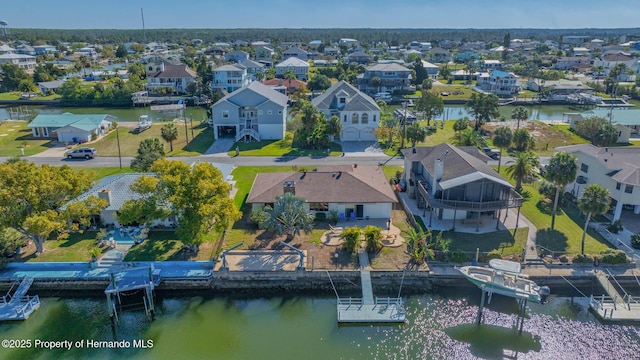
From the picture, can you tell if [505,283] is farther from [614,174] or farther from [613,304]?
[614,174]

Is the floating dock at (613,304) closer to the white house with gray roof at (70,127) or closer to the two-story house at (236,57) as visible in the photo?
the white house with gray roof at (70,127)

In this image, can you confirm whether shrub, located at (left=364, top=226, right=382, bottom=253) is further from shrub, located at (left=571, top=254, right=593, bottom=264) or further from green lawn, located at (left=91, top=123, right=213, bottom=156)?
green lawn, located at (left=91, top=123, right=213, bottom=156)

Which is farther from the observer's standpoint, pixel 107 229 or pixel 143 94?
pixel 143 94

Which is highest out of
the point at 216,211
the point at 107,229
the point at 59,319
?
the point at 216,211

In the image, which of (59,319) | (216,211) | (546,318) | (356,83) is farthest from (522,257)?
(356,83)

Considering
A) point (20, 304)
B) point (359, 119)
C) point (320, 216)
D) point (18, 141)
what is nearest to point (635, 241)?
point (320, 216)

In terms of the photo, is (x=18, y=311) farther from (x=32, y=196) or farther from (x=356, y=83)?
(x=356, y=83)

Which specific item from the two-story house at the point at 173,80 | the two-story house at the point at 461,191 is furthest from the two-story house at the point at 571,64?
the two-story house at the point at 461,191
